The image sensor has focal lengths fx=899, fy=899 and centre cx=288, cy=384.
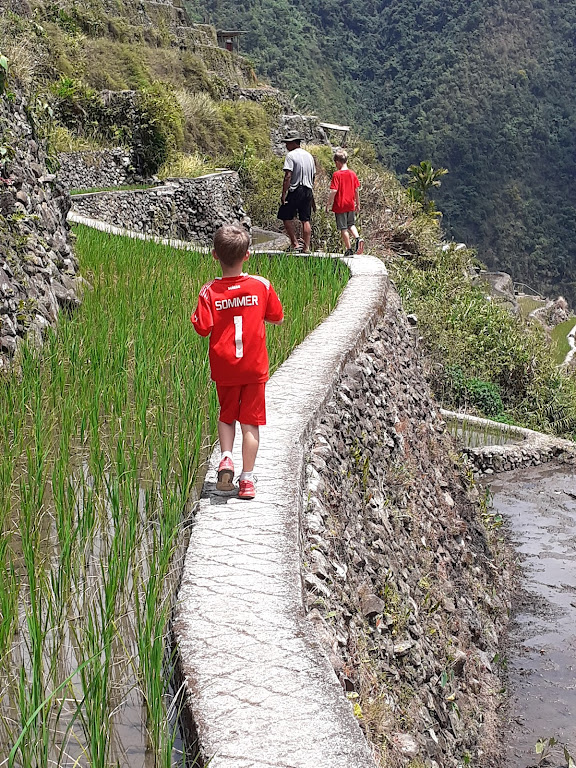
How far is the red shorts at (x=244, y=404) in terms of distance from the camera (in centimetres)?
385

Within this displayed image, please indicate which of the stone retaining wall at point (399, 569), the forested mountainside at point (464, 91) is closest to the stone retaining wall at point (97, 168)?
the stone retaining wall at point (399, 569)

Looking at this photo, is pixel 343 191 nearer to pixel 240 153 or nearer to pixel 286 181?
pixel 286 181

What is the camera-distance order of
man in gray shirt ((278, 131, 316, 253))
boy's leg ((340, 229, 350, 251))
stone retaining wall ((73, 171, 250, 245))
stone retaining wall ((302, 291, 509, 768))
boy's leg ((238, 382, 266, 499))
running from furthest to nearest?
stone retaining wall ((73, 171, 250, 245))
boy's leg ((340, 229, 350, 251))
man in gray shirt ((278, 131, 316, 253))
boy's leg ((238, 382, 266, 499))
stone retaining wall ((302, 291, 509, 768))

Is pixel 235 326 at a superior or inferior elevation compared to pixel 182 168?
inferior

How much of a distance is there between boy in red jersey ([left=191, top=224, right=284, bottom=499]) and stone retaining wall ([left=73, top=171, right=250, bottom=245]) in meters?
12.9

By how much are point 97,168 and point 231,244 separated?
16.9 meters

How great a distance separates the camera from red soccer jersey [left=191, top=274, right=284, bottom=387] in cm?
379

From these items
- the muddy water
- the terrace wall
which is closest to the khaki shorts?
the terrace wall

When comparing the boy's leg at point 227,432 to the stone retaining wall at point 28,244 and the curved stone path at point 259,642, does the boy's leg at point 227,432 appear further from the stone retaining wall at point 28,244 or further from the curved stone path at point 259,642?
the stone retaining wall at point 28,244

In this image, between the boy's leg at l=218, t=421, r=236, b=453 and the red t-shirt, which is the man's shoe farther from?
the red t-shirt

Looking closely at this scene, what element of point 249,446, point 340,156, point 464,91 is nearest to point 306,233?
point 340,156

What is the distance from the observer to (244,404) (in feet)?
12.7

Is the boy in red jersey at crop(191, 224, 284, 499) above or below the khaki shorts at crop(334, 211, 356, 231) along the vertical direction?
below

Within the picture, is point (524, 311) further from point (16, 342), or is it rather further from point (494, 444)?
point (16, 342)
